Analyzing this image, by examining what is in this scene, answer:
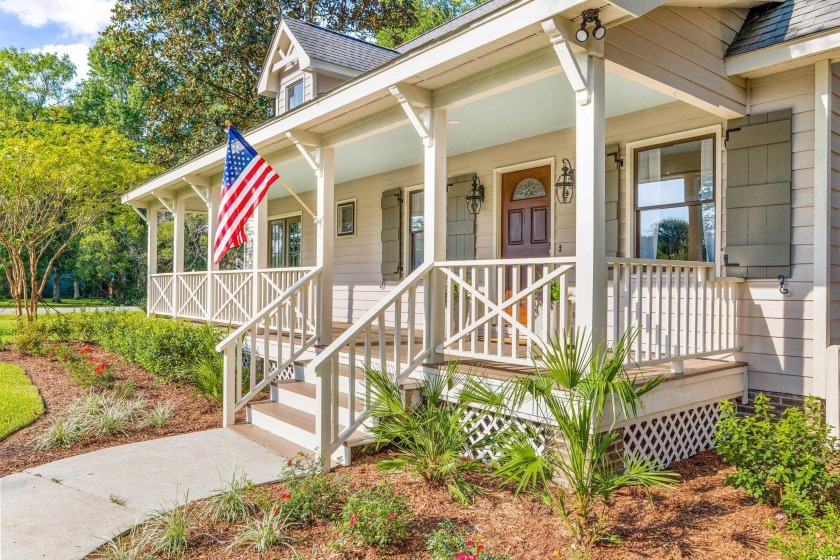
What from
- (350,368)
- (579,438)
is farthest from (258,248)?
(579,438)

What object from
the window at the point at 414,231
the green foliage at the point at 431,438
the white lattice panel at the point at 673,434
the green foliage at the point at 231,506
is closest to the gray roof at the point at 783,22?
the white lattice panel at the point at 673,434

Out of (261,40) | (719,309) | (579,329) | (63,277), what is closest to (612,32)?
(579,329)

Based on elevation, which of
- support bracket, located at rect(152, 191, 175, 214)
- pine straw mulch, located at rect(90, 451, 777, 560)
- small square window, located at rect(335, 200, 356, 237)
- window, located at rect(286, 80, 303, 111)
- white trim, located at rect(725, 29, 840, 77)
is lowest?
pine straw mulch, located at rect(90, 451, 777, 560)

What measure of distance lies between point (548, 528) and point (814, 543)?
4.07ft

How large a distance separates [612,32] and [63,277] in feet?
122

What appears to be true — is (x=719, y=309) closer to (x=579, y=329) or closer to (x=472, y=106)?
(x=579, y=329)

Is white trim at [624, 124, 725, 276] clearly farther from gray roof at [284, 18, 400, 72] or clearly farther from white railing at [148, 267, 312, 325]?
gray roof at [284, 18, 400, 72]

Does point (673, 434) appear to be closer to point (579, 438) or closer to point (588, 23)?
point (579, 438)

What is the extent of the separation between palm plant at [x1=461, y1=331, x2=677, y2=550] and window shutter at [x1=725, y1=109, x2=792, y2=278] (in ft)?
6.28

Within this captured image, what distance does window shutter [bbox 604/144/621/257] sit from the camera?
5848 mm

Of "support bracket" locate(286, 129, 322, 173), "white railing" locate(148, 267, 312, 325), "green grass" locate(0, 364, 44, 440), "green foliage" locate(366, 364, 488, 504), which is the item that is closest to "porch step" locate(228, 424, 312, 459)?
"green foliage" locate(366, 364, 488, 504)

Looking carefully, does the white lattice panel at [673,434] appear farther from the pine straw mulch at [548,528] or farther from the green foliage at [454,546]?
the green foliage at [454,546]

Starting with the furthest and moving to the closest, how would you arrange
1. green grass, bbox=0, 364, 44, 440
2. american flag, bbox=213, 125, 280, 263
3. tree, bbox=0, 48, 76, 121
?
tree, bbox=0, 48, 76, 121
american flag, bbox=213, 125, 280, 263
green grass, bbox=0, 364, 44, 440

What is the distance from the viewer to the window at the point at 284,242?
37.5 ft
